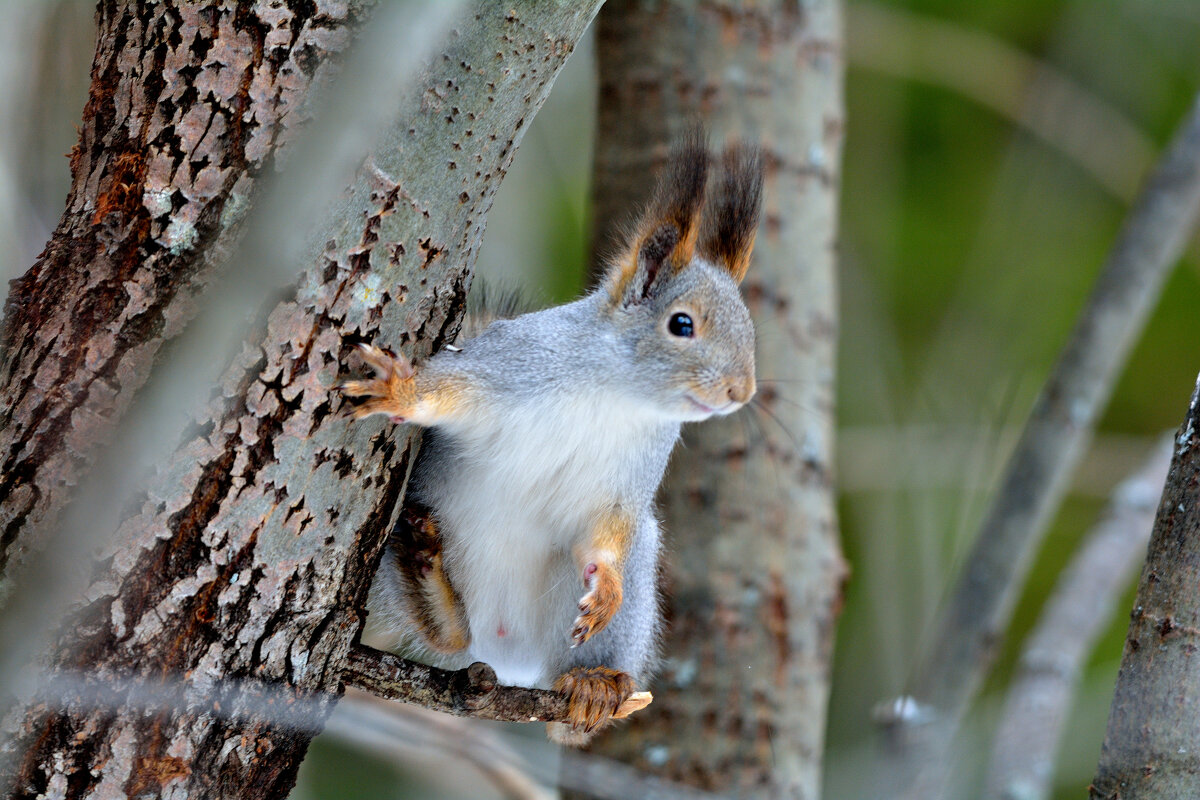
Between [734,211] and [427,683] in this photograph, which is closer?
[427,683]

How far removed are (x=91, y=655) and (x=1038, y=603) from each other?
4.41 meters

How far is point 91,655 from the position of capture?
3.16ft

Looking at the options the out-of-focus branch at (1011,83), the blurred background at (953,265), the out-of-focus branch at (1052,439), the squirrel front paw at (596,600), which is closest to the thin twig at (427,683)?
the squirrel front paw at (596,600)

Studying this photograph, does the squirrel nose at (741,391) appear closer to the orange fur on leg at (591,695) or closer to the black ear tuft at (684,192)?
the black ear tuft at (684,192)

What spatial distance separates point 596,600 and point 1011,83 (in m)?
3.31

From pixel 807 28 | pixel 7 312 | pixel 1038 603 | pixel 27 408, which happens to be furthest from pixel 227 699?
pixel 1038 603

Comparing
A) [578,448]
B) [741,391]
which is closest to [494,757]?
[578,448]

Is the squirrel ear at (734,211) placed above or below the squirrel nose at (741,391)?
above

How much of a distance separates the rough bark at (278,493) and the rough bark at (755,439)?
977mm

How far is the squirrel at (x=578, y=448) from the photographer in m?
1.31

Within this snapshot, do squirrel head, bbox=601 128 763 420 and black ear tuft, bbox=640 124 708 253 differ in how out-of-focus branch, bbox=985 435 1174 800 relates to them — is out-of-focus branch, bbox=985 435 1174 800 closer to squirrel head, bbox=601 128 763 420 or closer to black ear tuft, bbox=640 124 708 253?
squirrel head, bbox=601 128 763 420

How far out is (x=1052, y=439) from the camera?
2.22 metres

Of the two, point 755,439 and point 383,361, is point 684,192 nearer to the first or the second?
point 383,361

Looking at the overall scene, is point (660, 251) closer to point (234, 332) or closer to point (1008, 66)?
point (234, 332)
